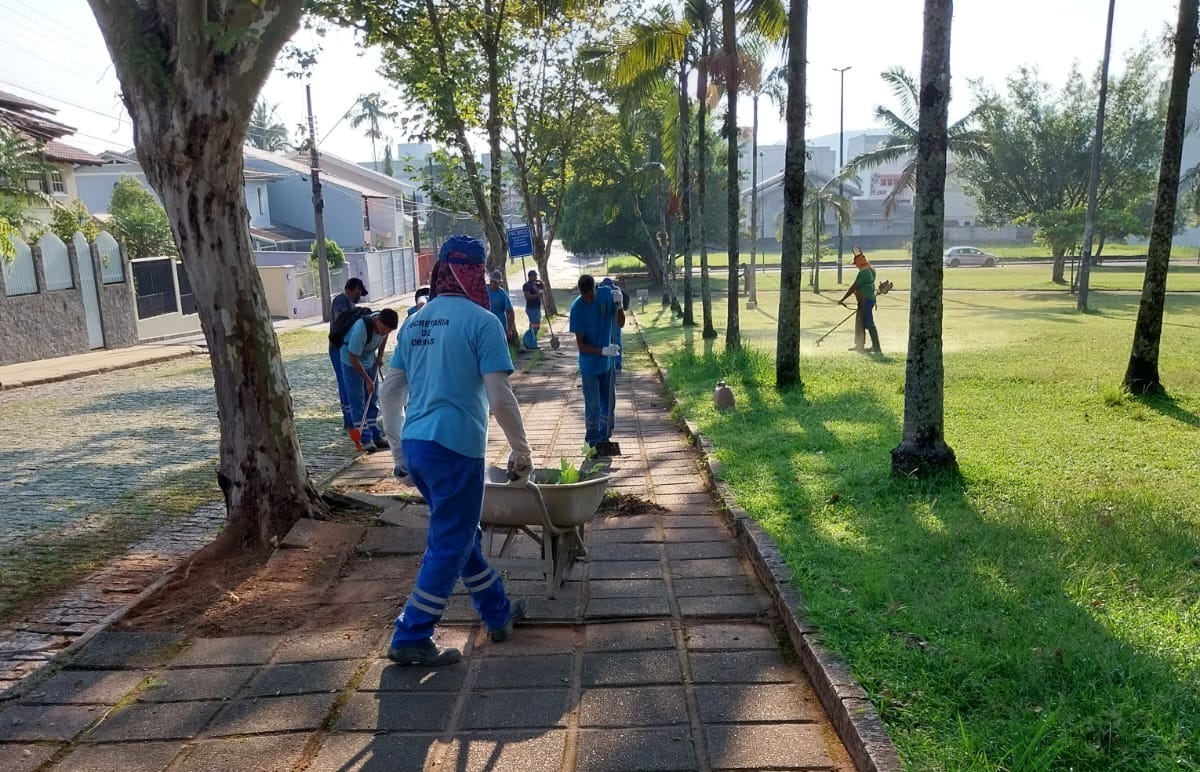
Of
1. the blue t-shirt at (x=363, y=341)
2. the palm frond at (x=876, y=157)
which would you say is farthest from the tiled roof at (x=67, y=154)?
the palm frond at (x=876, y=157)

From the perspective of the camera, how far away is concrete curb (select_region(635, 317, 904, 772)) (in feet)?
10.3

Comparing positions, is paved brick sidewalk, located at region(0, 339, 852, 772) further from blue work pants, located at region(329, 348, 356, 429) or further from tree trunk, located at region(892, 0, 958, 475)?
blue work pants, located at region(329, 348, 356, 429)

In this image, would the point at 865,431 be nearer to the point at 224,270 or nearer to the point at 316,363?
the point at 224,270

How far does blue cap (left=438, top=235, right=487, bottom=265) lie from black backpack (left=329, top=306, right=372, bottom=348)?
188 inches

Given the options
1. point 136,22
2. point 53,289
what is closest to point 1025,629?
point 136,22

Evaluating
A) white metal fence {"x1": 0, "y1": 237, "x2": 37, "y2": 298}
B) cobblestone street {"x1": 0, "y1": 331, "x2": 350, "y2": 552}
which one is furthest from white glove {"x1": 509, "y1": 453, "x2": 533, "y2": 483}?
white metal fence {"x1": 0, "y1": 237, "x2": 37, "y2": 298}

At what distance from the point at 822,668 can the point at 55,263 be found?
21.4 metres

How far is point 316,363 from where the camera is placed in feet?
60.3

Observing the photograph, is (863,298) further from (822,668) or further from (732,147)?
(822,668)

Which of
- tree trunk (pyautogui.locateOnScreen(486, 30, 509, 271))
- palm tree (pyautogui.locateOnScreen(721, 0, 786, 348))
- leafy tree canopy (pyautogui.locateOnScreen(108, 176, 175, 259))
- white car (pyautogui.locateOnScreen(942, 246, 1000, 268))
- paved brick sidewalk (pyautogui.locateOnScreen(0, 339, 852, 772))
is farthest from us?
white car (pyautogui.locateOnScreen(942, 246, 1000, 268))

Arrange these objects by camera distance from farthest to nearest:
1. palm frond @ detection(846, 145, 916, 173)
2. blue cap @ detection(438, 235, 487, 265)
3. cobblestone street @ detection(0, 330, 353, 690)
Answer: palm frond @ detection(846, 145, 916, 173) → cobblestone street @ detection(0, 330, 353, 690) → blue cap @ detection(438, 235, 487, 265)

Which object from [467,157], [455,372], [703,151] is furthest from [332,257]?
[455,372]

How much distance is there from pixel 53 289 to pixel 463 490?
65.1 feet

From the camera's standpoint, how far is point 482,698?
3822 millimetres
